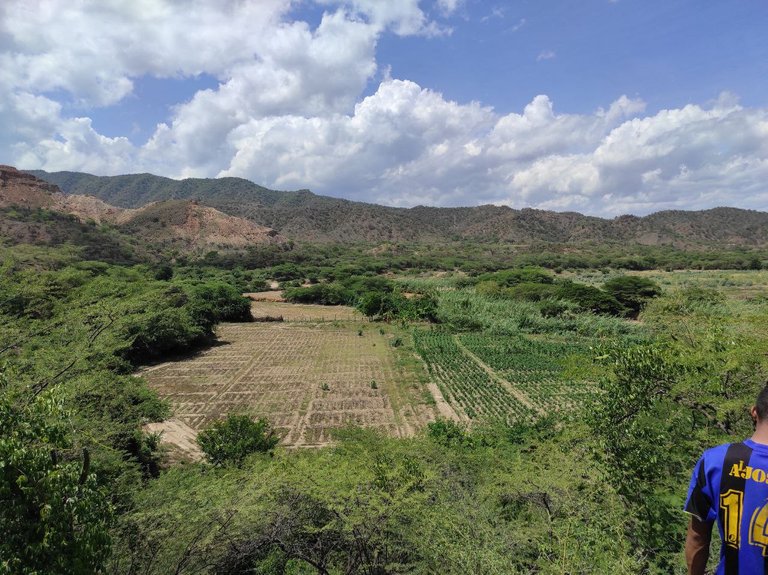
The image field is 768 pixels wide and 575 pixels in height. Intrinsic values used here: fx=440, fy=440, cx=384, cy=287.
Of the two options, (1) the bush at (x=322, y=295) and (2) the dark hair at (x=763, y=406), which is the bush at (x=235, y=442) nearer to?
(2) the dark hair at (x=763, y=406)

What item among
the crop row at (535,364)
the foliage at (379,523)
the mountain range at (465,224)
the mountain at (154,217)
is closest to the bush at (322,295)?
the crop row at (535,364)

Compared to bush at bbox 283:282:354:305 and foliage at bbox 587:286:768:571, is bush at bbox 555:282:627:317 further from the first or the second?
foliage at bbox 587:286:768:571

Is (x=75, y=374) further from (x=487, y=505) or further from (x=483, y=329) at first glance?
(x=483, y=329)

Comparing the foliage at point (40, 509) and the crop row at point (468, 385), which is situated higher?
the foliage at point (40, 509)

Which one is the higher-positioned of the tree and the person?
the person

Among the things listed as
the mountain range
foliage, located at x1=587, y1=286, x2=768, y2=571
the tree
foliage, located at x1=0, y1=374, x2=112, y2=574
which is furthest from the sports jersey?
the mountain range

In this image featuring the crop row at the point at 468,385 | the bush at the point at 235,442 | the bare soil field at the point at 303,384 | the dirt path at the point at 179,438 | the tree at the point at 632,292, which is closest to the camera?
the bush at the point at 235,442

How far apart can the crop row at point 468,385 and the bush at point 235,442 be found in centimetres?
1318

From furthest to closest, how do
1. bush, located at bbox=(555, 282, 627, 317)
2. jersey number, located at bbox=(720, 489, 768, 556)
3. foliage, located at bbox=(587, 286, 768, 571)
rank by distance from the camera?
bush, located at bbox=(555, 282, 627, 317), foliage, located at bbox=(587, 286, 768, 571), jersey number, located at bbox=(720, 489, 768, 556)

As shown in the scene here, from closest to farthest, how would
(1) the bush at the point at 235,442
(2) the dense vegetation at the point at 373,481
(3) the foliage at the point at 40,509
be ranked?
(3) the foliage at the point at 40,509, (2) the dense vegetation at the point at 373,481, (1) the bush at the point at 235,442

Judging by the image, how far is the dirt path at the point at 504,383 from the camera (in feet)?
91.0

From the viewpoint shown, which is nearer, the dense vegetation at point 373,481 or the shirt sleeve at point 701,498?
the shirt sleeve at point 701,498

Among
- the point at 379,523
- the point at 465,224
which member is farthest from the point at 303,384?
the point at 465,224

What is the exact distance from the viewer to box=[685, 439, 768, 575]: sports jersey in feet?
8.62
